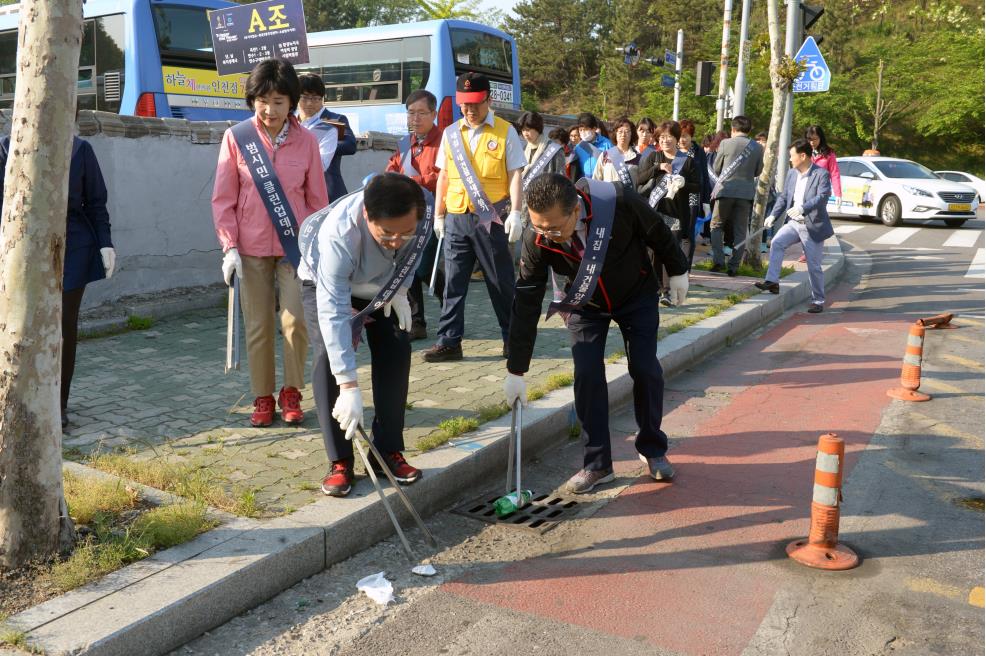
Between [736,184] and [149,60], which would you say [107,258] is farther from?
[149,60]

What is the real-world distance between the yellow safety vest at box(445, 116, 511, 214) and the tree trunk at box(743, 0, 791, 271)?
559 centimetres

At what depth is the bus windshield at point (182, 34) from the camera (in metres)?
12.6

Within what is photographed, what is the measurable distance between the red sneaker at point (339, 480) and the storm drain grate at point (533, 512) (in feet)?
1.93

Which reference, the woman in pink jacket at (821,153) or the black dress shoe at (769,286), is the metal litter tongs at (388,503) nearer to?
the black dress shoe at (769,286)

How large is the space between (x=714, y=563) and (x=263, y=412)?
99.0 inches

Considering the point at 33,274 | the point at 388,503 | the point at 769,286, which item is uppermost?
→ the point at 33,274

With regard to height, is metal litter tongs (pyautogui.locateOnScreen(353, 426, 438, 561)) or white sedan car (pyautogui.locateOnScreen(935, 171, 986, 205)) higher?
white sedan car (pyautogui.locateOnScreen(935, 171, 986, 205))

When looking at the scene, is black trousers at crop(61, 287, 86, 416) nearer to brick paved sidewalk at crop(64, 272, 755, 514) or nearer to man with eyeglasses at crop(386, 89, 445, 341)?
brick paved sidewalk at crop(64, 272, 755, 514)

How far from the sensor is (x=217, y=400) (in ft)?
18.0

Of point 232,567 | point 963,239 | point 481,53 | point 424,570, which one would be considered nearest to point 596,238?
point 424,570

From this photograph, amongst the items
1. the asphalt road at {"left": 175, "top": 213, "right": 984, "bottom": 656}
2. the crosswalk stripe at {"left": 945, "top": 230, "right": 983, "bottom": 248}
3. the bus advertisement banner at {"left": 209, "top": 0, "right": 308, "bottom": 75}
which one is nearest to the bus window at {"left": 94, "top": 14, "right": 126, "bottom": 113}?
the bus advertisement banner at {"left": 209, "top": 0, "right": 308, "bottom": 75}

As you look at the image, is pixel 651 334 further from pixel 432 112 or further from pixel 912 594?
pixel 432 112

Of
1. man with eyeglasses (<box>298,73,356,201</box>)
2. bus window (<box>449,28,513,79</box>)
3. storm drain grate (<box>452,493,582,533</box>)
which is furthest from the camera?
bus window (<box>449,28,513,79</box>)

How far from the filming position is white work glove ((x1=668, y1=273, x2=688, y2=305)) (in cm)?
465
